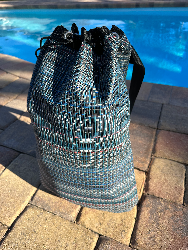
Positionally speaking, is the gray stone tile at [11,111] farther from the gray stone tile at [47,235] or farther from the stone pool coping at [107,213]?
the gray stone tile at [47,235]

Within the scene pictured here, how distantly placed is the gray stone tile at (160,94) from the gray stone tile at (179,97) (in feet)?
0.16

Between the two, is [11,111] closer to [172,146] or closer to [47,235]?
[47,235]

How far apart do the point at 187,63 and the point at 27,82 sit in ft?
12.7

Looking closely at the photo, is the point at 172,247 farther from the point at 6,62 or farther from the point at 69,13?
the point at 69,13

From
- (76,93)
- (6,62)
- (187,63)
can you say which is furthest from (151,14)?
(76,93)

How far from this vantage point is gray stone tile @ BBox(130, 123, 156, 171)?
140cm

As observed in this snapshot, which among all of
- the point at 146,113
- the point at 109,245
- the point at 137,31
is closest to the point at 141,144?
the point at 146,113

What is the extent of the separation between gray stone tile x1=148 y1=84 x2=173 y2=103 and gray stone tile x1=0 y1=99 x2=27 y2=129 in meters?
1.49

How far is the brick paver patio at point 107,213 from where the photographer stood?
3.19ft

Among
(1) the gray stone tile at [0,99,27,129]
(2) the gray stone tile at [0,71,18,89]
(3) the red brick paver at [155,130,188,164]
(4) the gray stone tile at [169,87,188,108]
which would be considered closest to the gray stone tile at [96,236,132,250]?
(3) the red brick paver at [155,130,188,164]

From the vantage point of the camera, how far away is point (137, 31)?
635 cm

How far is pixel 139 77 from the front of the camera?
113 centimetres

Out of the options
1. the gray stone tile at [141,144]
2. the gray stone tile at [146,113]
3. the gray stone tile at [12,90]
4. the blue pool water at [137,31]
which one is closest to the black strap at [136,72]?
the gray stone tile at [141,144]

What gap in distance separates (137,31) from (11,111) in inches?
228
